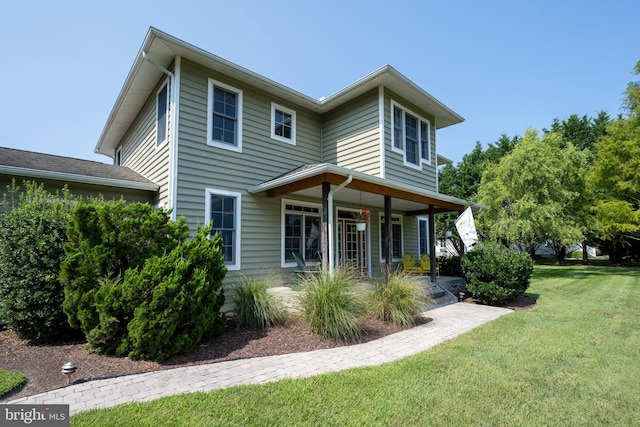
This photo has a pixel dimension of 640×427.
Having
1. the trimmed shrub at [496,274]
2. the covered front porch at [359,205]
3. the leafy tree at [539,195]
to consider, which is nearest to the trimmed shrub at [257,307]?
the covered front porch at [359,205]

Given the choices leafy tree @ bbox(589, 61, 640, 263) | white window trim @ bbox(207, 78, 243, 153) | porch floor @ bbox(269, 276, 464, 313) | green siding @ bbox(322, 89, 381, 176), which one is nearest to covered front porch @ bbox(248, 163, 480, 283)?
porch floor @ bbox(269, 276, 464, 313)

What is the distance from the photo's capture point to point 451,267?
1170cm

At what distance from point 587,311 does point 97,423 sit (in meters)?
9.21

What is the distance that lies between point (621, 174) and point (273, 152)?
17.1 m

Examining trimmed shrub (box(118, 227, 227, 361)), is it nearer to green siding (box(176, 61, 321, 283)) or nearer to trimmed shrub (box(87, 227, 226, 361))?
trimmed shrub (box(87, 227, 226, 361))

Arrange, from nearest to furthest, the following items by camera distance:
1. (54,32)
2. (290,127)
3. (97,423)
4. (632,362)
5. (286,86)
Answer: (97,423)
(632,362)
(54,32)
(286,86)
(290,127)

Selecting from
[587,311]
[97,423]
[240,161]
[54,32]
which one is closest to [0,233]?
[97,423]

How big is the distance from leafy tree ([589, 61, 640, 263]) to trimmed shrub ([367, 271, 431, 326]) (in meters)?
14.6

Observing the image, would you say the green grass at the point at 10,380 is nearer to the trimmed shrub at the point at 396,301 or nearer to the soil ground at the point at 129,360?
the soil ground at the point at 129,360

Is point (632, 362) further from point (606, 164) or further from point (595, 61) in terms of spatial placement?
point (606, 164)

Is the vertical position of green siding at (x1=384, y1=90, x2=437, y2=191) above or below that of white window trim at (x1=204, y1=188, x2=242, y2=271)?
above

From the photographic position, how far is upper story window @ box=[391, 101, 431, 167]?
9633 millimetres

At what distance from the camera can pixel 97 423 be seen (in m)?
2.61

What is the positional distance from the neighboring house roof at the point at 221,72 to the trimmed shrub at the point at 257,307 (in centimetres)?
524
